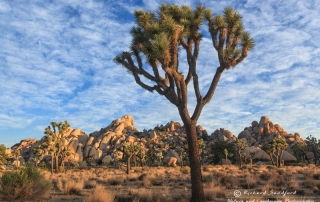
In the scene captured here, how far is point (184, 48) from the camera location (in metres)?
11.7

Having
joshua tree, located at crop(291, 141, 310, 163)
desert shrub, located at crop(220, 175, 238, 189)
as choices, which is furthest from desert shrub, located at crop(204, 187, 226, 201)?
joshua tree, located at crop(291, 141, 310, 163)

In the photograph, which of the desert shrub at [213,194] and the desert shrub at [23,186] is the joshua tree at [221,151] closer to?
the desert shrub at [213,194]

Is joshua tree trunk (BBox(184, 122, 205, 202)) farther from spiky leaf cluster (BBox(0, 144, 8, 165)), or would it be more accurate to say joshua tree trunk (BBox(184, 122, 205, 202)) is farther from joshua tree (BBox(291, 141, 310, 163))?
joshua tree (BBox(291, 141, 310, 163))

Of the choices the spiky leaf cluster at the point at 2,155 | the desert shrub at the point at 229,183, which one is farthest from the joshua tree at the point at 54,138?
the desert shrub at the point at 229,183

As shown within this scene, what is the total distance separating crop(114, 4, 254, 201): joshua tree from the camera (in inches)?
412

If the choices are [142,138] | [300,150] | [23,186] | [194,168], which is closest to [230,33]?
[194,168]

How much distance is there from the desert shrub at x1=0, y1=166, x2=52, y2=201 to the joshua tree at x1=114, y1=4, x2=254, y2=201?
5.37m

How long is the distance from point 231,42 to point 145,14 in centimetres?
387

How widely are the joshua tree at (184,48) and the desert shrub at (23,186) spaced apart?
211 inches

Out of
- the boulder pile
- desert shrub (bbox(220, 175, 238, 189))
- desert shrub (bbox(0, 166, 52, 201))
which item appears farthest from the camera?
the boulder pile

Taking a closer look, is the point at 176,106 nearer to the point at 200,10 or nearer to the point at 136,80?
the point at 136,80

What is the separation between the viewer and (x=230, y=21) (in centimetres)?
1168

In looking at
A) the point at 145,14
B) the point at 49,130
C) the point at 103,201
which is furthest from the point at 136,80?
the point at 49,130

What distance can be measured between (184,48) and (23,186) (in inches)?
303
